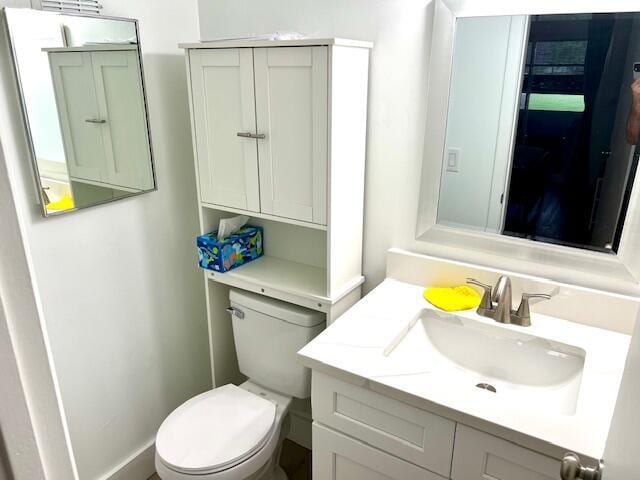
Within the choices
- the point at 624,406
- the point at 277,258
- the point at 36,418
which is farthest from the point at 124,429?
the point at 624,406

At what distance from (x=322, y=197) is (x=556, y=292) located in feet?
2.47

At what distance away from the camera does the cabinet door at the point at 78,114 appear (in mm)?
1469

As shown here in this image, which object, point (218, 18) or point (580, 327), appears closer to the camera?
point (580, 327)

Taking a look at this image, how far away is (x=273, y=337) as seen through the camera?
1.78 m

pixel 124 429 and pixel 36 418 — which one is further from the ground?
pixel 36 418

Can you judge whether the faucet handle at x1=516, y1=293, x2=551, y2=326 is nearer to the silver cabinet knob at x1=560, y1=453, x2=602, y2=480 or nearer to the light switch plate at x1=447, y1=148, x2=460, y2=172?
the light switch plate at x1=447, y1=148, x2=460, y2=172

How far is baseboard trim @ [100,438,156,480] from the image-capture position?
1.89 m

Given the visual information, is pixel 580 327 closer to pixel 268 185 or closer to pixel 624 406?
pixel 624 406

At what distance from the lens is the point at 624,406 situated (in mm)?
718

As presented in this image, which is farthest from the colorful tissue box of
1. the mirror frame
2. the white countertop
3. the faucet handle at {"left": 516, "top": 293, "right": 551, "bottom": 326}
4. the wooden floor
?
the faucet handle at {"left": 516, "top": 293, "right": 551, "bottom": 326}

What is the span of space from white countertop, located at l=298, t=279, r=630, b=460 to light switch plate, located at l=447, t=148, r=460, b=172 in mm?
427

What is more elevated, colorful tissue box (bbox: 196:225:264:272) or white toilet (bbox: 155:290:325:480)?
colorful tissue box (bbox: 196:225:264:272)

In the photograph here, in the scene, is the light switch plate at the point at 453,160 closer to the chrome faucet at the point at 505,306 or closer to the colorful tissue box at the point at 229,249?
the chrome faucet at the point at 505,306

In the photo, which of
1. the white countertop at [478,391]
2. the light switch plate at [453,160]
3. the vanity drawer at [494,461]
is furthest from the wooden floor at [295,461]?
the light switch plate at [453,160]
